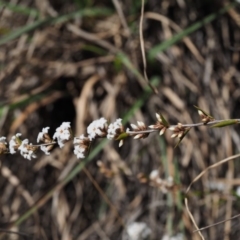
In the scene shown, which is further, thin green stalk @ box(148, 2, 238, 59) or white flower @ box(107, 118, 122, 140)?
thin green stalk @ box(148, 2, 238, 59)

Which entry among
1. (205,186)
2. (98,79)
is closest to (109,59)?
(98,79)

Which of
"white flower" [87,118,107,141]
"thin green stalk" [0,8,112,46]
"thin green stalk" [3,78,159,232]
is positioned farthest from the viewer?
"thin green stalk" [0,8,112,46]

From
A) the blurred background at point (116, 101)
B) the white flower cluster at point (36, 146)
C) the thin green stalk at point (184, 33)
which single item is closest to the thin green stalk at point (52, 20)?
the blurred background at point (116, 101)

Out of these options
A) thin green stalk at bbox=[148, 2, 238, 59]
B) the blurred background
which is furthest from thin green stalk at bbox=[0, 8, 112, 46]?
thin green stalk at bbox=[148, 2, 238, 59]

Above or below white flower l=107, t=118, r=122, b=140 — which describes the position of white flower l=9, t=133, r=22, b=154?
above

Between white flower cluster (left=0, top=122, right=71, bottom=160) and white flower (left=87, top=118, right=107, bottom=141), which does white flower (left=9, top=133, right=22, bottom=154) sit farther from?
white flower (left=87, top=118, right=107, bottom=141)

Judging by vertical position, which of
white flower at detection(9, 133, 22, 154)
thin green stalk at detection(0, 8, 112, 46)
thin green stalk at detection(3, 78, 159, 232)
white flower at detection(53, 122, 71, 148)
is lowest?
white flower at detection(53, 122, 71, 148)

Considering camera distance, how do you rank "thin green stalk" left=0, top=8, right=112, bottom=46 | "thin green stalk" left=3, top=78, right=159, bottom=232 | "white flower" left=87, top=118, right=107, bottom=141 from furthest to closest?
"thin green stalk" left=0, top=8, right=112, bottom=46
"thin green stalk" left=3, top=78, right=159, bottom=232
"white flower" left=87, top=118, right=107, bottom=141

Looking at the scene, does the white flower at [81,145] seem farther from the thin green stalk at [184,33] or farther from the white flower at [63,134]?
the thin green stalk at [184,33]

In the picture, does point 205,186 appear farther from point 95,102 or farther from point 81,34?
point 81,34
